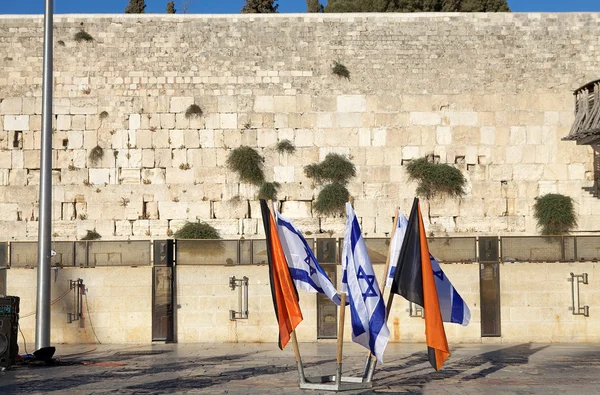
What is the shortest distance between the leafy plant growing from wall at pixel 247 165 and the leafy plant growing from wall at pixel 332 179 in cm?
112

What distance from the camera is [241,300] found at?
15766 millimetres

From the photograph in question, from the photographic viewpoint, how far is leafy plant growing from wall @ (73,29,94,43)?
1969 cm

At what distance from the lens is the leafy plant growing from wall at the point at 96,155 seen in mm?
19391

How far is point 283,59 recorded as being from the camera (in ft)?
64.5

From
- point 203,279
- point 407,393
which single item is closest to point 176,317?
point 203,279

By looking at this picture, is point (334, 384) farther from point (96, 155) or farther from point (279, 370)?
point (96, 155)

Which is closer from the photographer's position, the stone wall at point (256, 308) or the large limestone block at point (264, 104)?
the stone wall at point (256, 308)

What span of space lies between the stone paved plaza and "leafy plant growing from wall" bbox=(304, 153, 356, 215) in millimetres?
4441

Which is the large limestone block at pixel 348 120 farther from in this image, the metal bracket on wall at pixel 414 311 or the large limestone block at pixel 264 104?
the metal bracket on wall at pixel 414 311

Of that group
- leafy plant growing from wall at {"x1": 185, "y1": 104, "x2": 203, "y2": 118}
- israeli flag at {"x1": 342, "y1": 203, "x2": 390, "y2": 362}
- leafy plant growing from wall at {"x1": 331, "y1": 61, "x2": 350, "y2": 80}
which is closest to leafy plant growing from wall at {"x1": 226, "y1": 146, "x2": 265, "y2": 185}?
leafy plant growing from wall at {"x1": 185, "y1": 104, "x2": 203, "y2": 118}

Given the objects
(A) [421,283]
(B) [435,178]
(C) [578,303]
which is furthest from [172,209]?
(A) [421,283]

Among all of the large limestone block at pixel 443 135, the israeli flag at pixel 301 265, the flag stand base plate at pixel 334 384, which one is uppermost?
the large limestone block at pixel 443 135

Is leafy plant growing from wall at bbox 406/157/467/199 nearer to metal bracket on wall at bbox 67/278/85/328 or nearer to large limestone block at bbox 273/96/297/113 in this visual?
large limestone block at bbox 273/96/297/113

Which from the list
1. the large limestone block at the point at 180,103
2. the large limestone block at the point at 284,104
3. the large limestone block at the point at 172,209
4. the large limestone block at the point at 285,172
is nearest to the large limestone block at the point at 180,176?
the large limestone block at the point at 172,209
